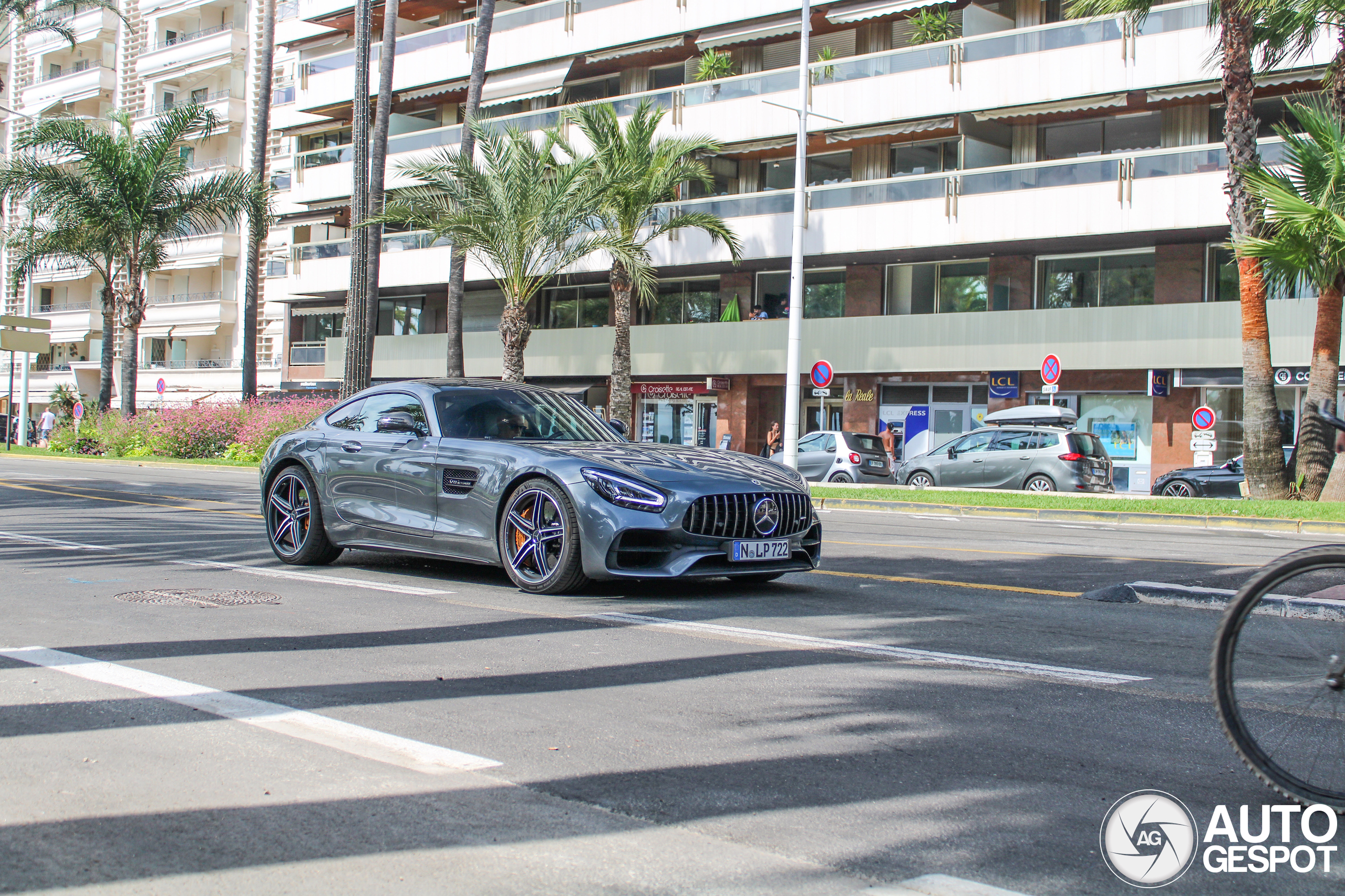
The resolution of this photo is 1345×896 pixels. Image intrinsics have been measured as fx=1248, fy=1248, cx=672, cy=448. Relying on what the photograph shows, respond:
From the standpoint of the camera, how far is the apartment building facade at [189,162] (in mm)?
56750

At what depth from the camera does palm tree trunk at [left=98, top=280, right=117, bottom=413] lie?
3622 cm

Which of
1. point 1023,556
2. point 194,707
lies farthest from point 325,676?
point 1023,556

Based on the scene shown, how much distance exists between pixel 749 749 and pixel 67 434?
39.2m

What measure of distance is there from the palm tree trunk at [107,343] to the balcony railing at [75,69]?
31899 mm

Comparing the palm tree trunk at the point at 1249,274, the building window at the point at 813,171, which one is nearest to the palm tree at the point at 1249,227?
the palm tree trunk at the point at 1249,274

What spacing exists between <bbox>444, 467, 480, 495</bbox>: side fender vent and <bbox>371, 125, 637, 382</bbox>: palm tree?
2067 cm

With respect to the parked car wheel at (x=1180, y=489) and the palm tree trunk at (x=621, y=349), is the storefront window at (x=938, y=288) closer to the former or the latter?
the palm tree trunk at (x=621, y=349)

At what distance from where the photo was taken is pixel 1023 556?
11.3 metres

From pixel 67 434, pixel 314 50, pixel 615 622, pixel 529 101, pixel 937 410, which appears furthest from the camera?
pixel 314 50

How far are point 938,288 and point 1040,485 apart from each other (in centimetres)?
1031

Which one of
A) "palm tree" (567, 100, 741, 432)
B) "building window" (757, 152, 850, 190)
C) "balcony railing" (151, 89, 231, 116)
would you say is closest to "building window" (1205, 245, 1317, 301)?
"building window" (757, 152, 850, 190)

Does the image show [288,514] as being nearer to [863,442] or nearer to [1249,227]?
[1249,227]

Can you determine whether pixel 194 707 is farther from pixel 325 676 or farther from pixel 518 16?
pixel 518 16

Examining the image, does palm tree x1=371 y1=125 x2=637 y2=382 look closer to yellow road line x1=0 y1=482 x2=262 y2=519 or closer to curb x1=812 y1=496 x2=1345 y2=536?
curb x1=812 y1=496 x2=1345 y2=536
